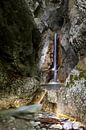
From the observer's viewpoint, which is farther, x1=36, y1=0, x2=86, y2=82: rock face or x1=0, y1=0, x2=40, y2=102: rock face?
x1=36, y1=0, x2=86, y2=82: rock face

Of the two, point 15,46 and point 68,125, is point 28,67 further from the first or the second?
point 68,125

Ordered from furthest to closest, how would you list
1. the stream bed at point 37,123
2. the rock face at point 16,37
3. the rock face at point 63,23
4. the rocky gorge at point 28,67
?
1. the rock face at point 63,23
2. the rock face at point 16,37
3. the rocky gorge at point 28,67
4. the stream bed at point 37,123

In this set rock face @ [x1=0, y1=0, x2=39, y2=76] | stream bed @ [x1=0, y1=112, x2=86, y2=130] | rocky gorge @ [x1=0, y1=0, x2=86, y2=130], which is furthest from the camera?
rock face @ [x1=0, y1=0, x2=39, y2=76]

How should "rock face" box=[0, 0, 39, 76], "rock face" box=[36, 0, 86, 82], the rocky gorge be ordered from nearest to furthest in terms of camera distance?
the rocky gorge, "rock face" box=[0, 0, 39, 76], "rock face" box=[36, 0, 86, 82]

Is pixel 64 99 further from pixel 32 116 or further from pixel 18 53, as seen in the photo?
pixel 18 53

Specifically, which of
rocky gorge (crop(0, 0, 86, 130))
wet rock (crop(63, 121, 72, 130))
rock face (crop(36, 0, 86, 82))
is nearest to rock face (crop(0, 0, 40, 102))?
rocky gorge (crop(0, 0, 86, 130))

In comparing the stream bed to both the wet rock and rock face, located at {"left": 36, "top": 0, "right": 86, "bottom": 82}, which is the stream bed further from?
rock face, located at {"left": 36, "top": 0, "right": 86, "bottom": 82}

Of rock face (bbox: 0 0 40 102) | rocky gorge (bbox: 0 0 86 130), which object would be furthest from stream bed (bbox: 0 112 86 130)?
rock face (bbox: 0 0 40 102)

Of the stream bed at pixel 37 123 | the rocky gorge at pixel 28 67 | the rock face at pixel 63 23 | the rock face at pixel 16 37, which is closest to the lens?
the stream bed at pixel 37 123

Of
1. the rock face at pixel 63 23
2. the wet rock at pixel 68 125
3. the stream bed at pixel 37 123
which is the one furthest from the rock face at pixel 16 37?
the wet rock at pixel 68 125

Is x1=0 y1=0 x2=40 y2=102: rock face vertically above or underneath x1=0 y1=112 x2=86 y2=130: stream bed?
above

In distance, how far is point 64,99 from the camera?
9117 millimetres

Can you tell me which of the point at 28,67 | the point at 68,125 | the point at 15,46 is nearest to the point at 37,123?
the point at 68,125

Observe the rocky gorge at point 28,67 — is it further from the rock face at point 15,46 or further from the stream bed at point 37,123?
the stream bed at point 37,123
